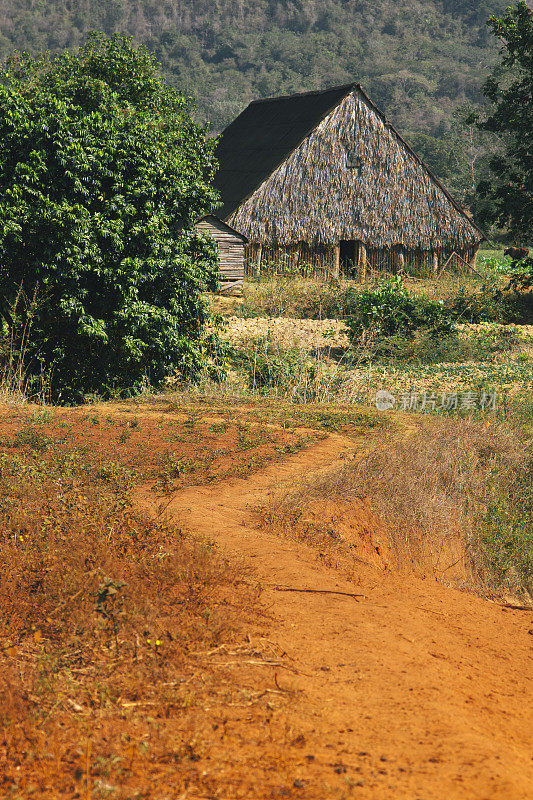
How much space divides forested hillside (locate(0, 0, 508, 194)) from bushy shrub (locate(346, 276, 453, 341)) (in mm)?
62819

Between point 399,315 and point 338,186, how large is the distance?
31.2 feet

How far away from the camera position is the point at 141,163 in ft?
35.3

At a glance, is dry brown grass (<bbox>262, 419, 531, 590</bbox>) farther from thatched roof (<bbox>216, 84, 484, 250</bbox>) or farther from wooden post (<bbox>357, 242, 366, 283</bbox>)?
wooden post (<bbox>357, 242, 366, 283</bbox>)

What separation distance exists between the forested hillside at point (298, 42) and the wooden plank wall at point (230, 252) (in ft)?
189

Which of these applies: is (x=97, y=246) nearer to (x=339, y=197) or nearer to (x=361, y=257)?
(x=339, y=197)

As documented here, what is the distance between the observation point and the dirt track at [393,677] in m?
2.86

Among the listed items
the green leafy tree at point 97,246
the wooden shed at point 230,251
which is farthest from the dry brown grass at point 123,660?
the wooden shed at point 230,251

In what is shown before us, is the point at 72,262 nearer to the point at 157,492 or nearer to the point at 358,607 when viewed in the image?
the point at 157,492

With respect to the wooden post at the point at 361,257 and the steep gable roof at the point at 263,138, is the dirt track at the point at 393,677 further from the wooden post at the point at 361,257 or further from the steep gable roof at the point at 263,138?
the wooden post at the point at 361,257

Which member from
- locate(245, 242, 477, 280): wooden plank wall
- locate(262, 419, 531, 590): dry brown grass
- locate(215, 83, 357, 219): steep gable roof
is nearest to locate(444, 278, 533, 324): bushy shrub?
locate(245, 242, 477, 280): wooden plank wall

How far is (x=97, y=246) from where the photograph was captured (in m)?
10.3

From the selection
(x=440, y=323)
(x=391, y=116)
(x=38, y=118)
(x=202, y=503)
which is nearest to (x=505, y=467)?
(x=202, y=503)

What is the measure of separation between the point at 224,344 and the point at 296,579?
800 centimetres

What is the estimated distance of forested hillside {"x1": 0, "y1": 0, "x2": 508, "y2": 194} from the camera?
82.0 m
